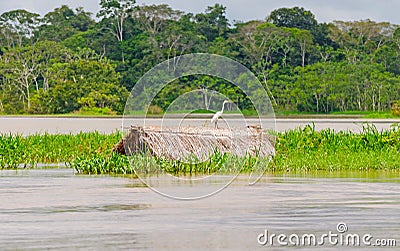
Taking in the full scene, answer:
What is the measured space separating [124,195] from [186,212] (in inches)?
65.9

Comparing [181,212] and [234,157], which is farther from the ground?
[234,157]

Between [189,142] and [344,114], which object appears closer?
[189,142]

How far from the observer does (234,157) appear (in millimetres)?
14758

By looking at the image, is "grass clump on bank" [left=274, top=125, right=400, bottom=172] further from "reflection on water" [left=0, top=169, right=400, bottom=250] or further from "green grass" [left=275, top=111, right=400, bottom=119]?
"green grass" [left=275, top=111, right=400, bottom=119]

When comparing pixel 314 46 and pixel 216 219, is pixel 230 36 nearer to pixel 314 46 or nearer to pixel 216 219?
pixel 314 46

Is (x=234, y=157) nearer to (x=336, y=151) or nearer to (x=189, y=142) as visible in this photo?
(x=189, y=142)

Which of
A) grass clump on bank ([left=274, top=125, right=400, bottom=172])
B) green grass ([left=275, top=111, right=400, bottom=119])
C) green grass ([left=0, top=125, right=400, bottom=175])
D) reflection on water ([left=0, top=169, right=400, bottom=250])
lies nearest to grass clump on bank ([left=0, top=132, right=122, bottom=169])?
green grass ([left=0, top=125, right=400, bottom=175])

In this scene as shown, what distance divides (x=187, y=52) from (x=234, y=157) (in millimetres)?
44132

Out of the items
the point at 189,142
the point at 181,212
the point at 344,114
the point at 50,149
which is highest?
the point at 189,142

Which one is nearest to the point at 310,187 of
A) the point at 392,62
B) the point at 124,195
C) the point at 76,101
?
the point at 124,195

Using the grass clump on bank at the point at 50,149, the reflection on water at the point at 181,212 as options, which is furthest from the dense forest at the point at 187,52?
the reflection on water at the point at 181,212

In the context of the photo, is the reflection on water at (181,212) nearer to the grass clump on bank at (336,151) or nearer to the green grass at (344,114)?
the grass clump on bank at (336,151)

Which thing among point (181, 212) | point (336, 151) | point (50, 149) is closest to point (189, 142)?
point (336, 151)

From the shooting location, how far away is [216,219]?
938 centimetres
